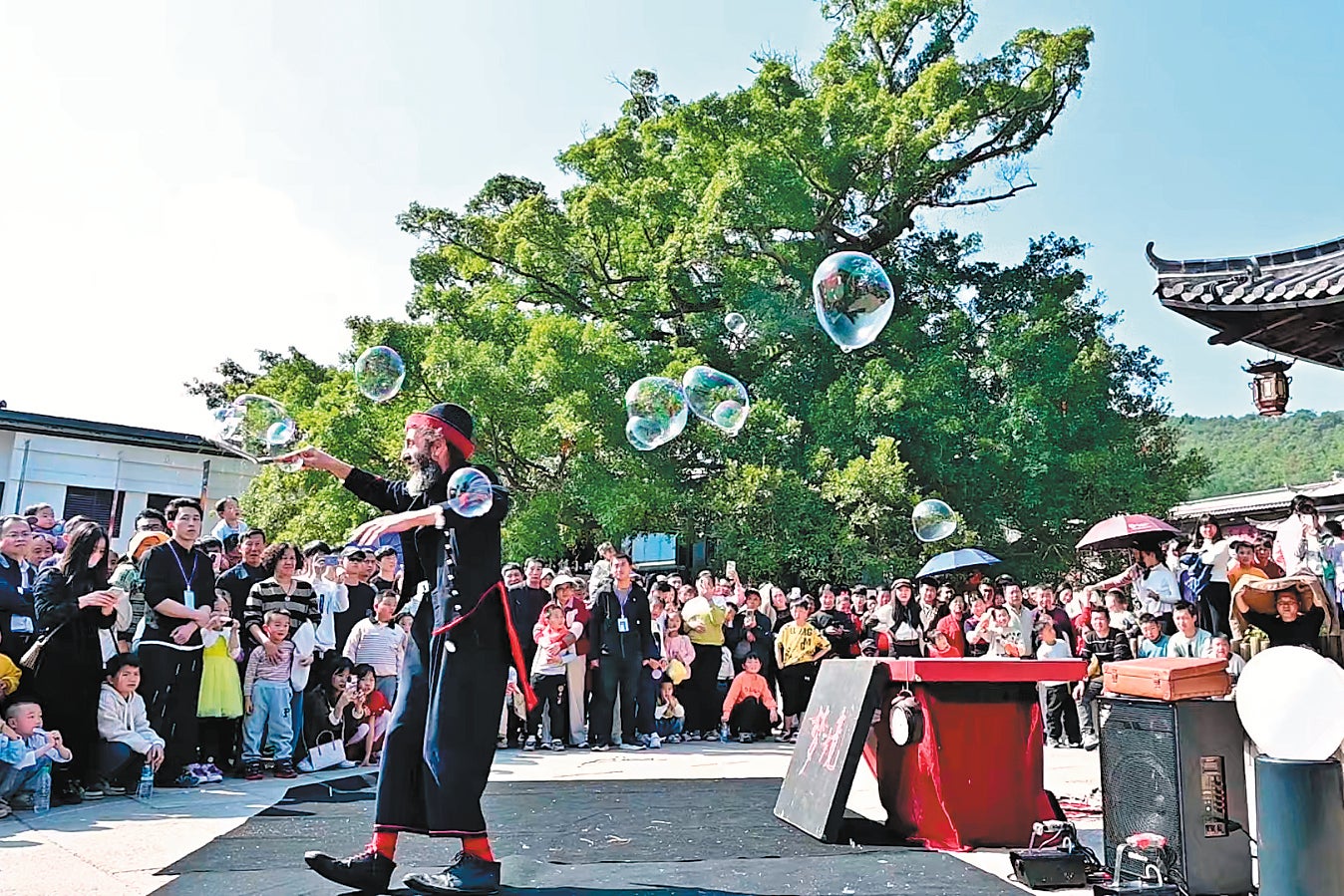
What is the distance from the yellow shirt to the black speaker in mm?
6842

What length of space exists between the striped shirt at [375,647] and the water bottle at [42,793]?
283 centimetres

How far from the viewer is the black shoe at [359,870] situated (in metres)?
4.06

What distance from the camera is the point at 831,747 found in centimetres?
564

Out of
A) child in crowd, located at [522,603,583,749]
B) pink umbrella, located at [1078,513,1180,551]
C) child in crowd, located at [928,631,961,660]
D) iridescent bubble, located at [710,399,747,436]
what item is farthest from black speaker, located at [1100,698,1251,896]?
pink umbrella, located at [1078,513,1180,551]

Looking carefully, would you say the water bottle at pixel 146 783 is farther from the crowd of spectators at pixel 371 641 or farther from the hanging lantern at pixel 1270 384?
the hanging lantern at pixel 1270 384

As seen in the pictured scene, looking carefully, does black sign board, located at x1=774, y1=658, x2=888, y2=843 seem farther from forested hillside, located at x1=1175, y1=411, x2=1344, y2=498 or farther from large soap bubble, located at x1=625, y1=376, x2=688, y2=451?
forested hillside, located at x1=1175, y1=411, x2=1344, y2=498

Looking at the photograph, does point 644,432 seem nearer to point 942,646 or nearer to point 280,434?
point 280,434

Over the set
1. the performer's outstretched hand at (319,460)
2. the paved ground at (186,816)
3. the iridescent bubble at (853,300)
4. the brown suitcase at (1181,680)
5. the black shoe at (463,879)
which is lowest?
the paved ground at (186,816)

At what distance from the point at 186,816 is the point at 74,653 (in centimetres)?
140

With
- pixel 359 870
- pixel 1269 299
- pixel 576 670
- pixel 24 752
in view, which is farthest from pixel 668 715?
pixel 1269 299

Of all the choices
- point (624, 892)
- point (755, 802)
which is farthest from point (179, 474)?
point (624, 892)

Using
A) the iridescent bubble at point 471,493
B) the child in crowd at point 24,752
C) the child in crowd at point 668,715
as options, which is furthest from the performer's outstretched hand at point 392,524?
the child in crowd at point 668,715

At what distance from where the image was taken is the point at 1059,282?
21.0 meters

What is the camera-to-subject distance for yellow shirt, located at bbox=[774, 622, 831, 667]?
11.3 metres
